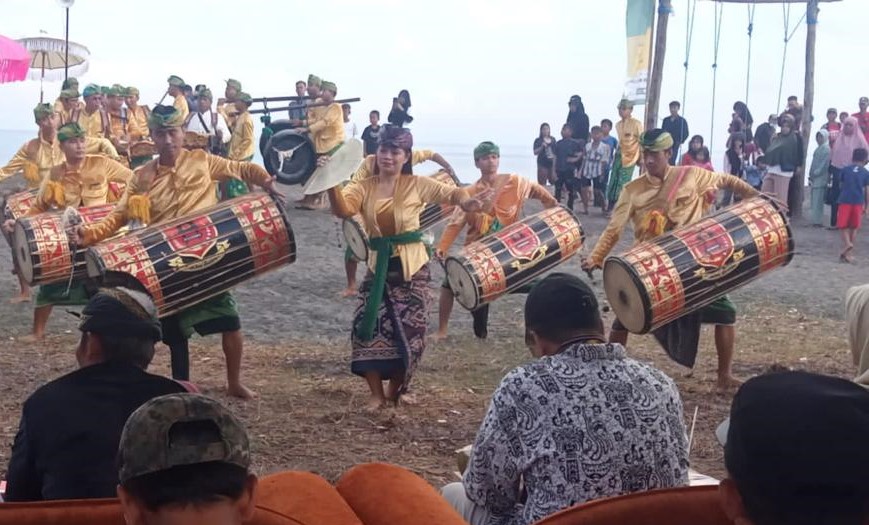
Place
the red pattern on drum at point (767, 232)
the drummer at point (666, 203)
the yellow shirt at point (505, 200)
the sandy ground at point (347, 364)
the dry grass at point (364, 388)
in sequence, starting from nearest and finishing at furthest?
the dry grass at point (364, 388)
the sandy ground at point (347, 364)
the red pattern on drum at point (767, 232)
the drummer at point (666, 203)
the yellow shirt at point (505, 200)

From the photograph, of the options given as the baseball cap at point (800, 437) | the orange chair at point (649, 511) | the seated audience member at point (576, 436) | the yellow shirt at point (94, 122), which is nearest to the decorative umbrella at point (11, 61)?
Answer: the yellow shirt at point (94, 122)

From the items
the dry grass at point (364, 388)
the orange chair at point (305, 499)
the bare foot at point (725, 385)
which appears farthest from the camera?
the bare foot at point (725, 385)

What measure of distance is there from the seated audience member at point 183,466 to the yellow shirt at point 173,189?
382 cm

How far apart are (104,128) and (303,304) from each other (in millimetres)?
5563

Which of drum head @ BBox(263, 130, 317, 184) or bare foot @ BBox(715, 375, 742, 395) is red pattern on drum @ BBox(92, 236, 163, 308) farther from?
bare foot @ BBox(715, 375, 742, 395)

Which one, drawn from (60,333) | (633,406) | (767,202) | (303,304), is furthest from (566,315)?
(303,304)

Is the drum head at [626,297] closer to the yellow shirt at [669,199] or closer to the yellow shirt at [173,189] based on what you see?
the yellow shirt at [669,199]

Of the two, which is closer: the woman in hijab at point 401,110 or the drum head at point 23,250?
the drum head at point 23,250

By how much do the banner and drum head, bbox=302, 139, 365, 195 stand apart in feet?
34.5

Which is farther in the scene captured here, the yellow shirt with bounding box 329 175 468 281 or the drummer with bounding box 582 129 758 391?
Result: the drummer with bounding box 582 129 758 391

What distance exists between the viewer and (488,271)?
265 inches

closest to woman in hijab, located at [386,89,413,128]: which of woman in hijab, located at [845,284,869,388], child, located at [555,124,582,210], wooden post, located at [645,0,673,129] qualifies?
child, located at [555,124,582,210]

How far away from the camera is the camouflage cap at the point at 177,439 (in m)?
1.67

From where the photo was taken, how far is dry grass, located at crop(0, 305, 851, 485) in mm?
5062
